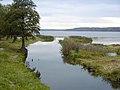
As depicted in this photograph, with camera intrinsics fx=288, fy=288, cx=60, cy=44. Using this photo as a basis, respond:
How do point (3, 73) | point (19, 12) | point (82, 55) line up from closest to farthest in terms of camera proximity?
1. point (3, 73)
2. point (82, 55)
3. point (19, 12)

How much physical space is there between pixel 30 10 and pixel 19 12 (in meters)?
2.67

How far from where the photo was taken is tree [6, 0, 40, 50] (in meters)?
68.4

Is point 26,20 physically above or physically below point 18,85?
above

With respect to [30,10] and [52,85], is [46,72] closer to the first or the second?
[52,85]

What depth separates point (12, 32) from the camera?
6988 centimetres

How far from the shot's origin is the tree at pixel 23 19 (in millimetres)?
68438

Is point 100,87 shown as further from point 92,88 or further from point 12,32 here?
point 12,32

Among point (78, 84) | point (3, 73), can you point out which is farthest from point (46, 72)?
point (3, 73)

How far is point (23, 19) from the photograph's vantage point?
6975 cm

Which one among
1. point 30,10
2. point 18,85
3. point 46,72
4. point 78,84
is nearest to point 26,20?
point 30,10

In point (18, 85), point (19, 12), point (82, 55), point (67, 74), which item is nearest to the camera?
point (18, 85)

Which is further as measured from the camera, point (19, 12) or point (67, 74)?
point (19, 12)

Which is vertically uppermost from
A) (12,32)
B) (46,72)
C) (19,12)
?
(19,12)

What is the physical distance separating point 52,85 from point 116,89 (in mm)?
7897
